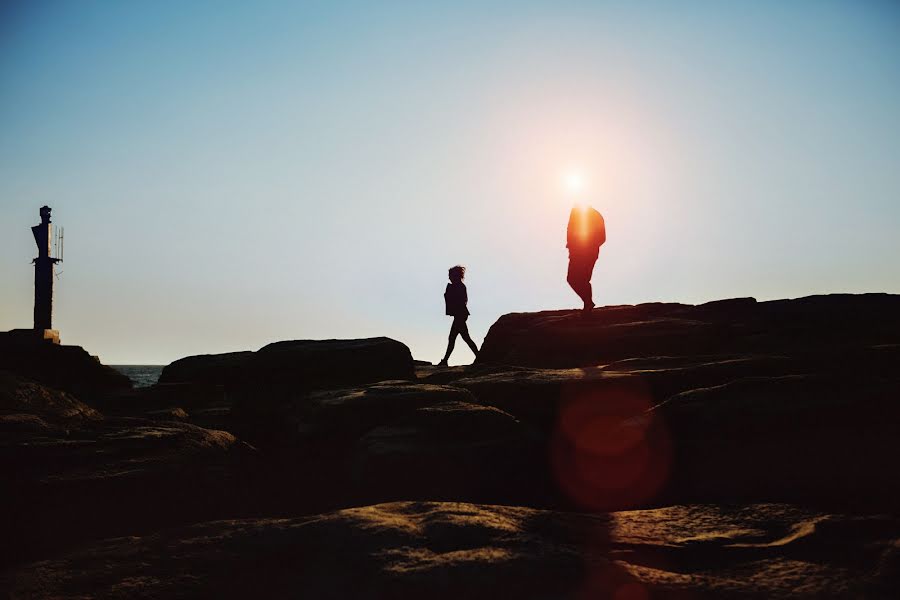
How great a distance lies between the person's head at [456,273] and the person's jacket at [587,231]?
4065mm

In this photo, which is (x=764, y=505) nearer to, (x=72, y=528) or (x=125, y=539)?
(x=125, y=539)

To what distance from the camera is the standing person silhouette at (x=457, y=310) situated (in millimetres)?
16311

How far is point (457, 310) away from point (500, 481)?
34.1ft

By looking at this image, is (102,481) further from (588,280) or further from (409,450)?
(588,280)

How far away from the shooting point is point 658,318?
11734 mm

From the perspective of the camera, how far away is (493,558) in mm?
3504

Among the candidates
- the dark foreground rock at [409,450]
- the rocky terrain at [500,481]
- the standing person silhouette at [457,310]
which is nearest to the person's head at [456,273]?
the standing person silhouette at [457,310]

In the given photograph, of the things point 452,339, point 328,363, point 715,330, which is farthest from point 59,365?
point 715,330

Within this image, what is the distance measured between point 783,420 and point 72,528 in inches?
211

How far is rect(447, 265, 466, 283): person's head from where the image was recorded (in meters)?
16.6

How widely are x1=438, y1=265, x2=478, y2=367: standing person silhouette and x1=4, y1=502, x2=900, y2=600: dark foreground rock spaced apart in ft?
39.6

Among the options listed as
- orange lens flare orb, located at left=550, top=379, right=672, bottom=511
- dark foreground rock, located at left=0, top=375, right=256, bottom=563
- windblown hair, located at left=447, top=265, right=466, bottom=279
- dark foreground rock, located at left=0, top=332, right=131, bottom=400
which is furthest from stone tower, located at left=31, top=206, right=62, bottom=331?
orange lens flare orb, located at left=550, top=379, right=672, bottom=511

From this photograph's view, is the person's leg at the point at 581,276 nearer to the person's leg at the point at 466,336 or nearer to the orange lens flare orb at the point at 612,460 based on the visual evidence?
the person's leg at the point at 466,336

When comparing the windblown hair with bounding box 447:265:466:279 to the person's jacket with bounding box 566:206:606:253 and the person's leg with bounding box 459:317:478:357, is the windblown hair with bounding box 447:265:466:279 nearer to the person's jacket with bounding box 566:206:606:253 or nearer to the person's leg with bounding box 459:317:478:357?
the person's leg with bounding box 459:317:478:357
